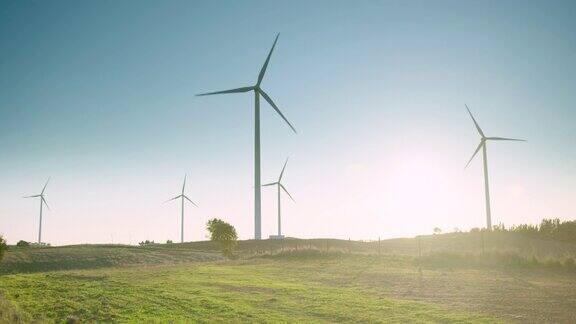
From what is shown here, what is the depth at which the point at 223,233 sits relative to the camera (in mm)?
69875

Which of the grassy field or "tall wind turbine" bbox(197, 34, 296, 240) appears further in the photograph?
"tall wind turbine" bbox(197, 34, 296, 240)

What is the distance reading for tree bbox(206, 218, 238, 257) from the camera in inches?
2749

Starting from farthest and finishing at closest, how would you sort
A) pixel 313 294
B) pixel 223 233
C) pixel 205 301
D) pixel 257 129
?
1. pixel 223 233
2. pixel 257 129
3. pixel 313 294
4. pixel 205 301

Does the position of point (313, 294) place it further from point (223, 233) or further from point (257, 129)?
point (223, 233)

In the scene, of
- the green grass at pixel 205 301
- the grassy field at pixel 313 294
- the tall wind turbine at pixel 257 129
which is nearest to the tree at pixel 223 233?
the tall wind turbine at pixel 257 129

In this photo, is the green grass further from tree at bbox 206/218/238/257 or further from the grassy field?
tree at bbox 206/218/238/257

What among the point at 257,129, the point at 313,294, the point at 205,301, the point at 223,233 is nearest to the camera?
the point at 205,301

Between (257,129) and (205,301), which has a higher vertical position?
(257,129)

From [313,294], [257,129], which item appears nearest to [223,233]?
[257,129]

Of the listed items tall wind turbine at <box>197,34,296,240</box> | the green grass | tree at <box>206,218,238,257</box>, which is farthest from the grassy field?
tree at <box>206,218,238,257</box>

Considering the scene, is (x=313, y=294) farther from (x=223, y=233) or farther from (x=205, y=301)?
(x=223, y=233)

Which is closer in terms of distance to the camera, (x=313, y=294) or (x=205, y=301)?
(x=205, y=301)

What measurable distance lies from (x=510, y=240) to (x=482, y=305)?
188 ft

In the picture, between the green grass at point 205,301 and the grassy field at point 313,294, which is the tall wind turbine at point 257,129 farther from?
the green grass at point 205,301
